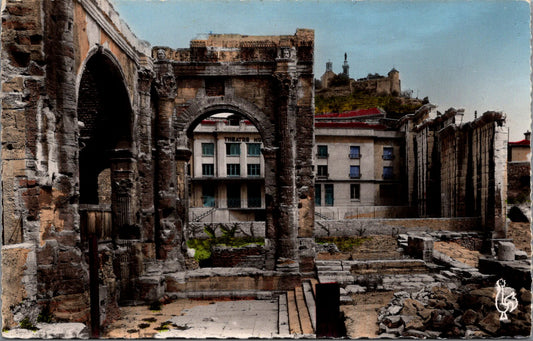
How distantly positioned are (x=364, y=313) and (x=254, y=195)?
21.5 meters

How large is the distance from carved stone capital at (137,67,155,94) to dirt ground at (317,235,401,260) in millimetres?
9716

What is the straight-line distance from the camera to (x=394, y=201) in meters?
29.8

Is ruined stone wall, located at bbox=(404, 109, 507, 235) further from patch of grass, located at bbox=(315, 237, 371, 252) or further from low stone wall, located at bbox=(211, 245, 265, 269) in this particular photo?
low stone wall, located at bbox=(211, 245, 265, 269)

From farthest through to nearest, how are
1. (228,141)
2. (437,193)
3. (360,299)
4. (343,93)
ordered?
(343,93)
(228,141)
(437,193)
(360,299)

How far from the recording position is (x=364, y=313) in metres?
8.02

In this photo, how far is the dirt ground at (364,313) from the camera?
6879 mm

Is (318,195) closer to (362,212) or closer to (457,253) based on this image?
(362,212)

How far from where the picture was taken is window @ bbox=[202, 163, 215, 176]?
28859mm

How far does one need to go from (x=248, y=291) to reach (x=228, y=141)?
62.7 ft

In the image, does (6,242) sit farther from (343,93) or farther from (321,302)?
(343,93)

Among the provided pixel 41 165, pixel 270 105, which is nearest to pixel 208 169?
pixel 270 105

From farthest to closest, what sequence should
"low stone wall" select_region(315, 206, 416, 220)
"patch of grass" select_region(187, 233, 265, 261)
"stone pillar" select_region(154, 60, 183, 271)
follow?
"low stone wall" select_region(315, 206, 416, 220)
"patch of grass" select_region(187, 233, 265, 261)
"stone pillar" select_region(154, 60, 183, 271)

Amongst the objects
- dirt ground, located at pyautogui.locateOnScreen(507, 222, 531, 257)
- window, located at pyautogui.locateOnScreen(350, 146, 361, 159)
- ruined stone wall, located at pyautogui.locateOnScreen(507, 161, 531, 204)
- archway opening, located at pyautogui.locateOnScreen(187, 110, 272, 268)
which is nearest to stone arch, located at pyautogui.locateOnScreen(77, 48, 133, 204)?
archway opening, located at pyautogui.locateOnScreen(187, 110, 272, 268)

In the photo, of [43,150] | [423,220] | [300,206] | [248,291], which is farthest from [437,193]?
[43,150]
